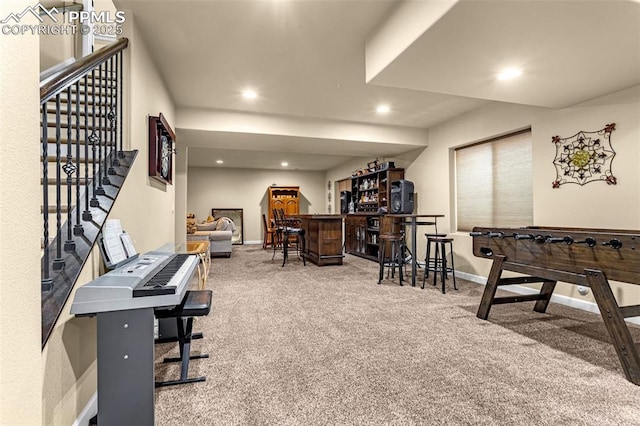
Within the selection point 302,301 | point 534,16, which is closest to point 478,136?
point 534,16

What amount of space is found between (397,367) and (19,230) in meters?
1.93

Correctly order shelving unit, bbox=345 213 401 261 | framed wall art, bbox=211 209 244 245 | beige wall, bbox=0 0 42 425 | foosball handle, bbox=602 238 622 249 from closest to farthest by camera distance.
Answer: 1. beige wall, bbox=0 0 42 425
2. foosball handle, bbox=602 238 622 249
3. shelving unit, bbox=345 213 401 261
4. framed wall art, bbox=211 209 244 245

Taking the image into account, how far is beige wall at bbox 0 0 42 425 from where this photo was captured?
0.77 m

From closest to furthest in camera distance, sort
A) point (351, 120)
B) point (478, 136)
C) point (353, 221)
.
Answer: point (478, 136), point (351, 120), point (353, 221)

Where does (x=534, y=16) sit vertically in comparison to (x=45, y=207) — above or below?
above

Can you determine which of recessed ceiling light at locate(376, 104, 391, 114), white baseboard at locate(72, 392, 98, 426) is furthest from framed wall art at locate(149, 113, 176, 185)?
recessed ceiling light at locate(376, 104, 391, 114)

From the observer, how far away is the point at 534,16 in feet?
5.84

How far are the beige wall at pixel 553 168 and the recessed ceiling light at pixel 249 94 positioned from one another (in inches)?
122

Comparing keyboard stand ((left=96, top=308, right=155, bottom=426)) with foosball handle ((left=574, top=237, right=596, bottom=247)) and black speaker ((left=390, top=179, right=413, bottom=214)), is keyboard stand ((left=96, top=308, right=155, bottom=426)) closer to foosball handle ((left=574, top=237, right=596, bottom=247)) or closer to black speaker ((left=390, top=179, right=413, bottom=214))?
foosball handle ((left=574, top=237, right=596, bottom=247))

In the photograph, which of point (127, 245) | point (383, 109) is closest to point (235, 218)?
point (383, 109)

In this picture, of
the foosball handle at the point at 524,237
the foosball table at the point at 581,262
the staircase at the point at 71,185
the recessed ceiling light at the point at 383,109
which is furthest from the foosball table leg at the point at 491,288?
the staircase at the point at 71,185

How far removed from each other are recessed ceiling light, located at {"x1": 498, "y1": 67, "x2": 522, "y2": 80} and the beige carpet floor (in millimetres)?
2132

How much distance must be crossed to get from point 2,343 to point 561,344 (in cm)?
308

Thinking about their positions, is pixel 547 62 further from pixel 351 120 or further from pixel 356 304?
pixel 351 120
